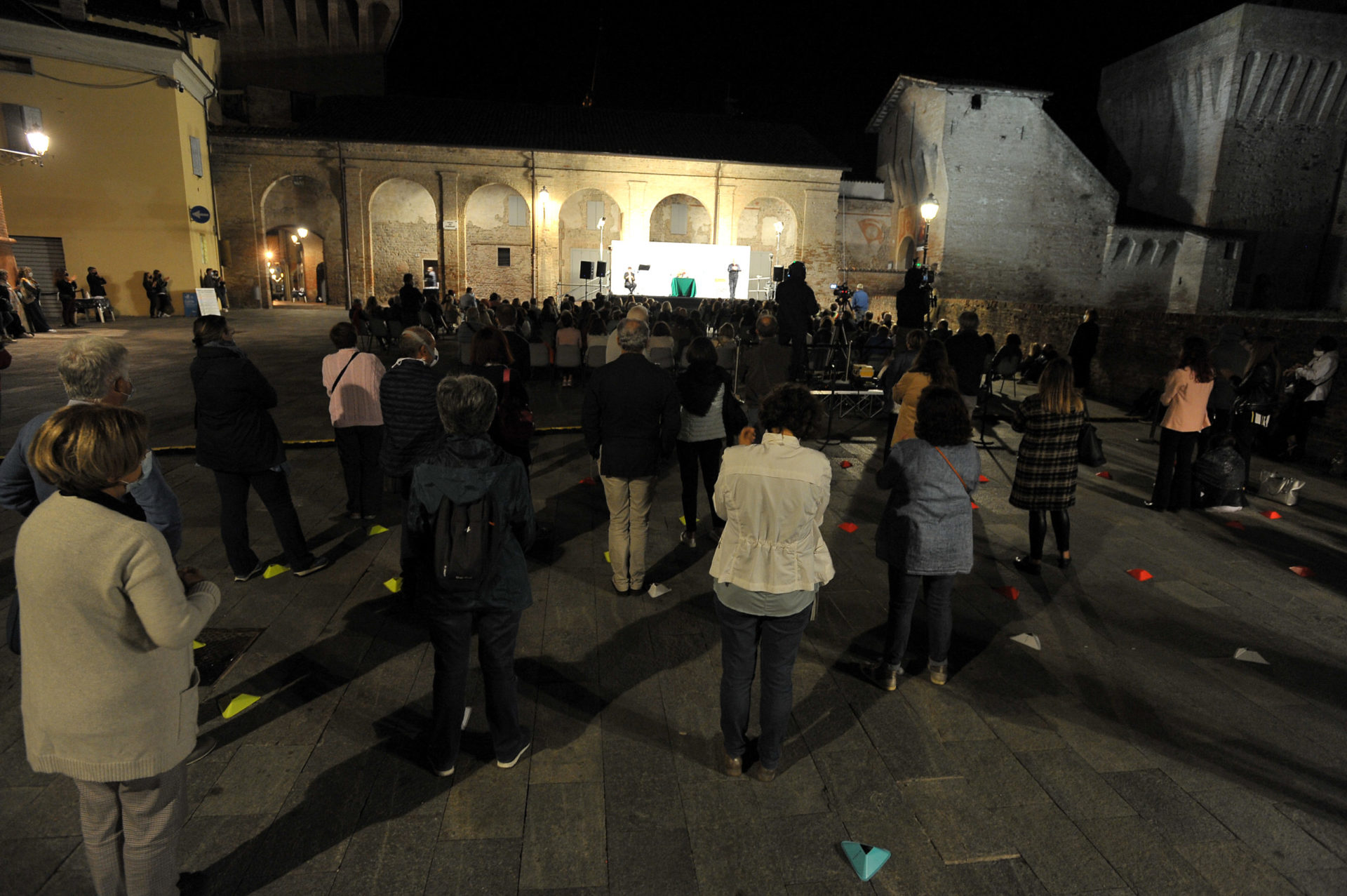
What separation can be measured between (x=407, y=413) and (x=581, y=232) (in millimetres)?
29866

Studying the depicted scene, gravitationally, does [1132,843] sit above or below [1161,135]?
below

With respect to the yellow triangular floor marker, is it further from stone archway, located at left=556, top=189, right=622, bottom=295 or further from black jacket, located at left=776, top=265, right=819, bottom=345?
stone archway, located at left=556, top=189, right=622, bottom=295

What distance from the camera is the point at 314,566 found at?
15.3 ft

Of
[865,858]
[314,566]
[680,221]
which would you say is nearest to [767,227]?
[680,221]

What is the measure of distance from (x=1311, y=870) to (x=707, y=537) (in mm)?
3728

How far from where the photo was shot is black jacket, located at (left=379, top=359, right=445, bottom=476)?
4.28m

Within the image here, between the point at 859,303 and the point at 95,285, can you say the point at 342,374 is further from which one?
the point at 95,285

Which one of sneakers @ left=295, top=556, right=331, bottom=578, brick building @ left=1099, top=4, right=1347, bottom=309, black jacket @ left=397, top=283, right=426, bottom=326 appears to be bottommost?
sneakers @ left=295, top=556, right=331, bottom=578

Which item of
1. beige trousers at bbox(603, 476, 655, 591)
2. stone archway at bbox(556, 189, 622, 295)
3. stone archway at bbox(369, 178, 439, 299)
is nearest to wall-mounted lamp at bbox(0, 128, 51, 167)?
stone archway at bbox(369, 178, 439, 299)

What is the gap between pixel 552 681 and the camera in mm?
3541

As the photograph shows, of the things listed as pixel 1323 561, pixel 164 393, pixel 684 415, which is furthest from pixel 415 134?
pixel 1323 561

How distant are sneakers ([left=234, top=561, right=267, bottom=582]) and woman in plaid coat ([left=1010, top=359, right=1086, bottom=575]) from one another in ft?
16.5

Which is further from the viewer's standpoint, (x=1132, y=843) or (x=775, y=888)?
(x=1132, y=843)

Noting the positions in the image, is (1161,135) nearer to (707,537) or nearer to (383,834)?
(707,537)
